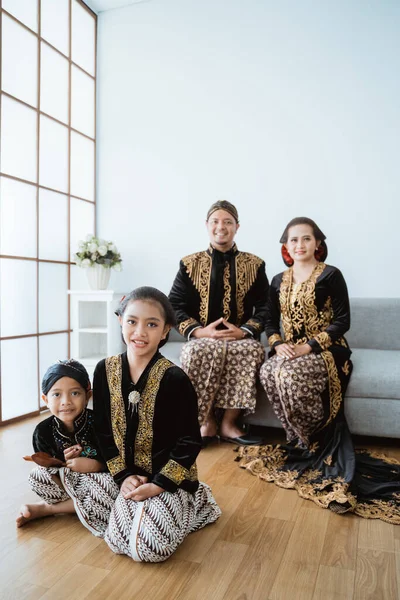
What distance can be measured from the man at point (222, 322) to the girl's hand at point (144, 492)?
1.03 m

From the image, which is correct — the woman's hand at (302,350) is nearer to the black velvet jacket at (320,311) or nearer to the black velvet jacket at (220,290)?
the black velvet jacket at (320,311)

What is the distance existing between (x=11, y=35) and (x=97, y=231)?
1.55m

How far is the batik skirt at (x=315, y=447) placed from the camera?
1940 millimetres

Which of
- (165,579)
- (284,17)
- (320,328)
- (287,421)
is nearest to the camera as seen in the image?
(165,579)

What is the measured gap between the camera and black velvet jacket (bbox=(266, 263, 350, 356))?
96.2 inches

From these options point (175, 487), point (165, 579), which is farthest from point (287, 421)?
point (165, 579)

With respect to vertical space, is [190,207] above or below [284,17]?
below

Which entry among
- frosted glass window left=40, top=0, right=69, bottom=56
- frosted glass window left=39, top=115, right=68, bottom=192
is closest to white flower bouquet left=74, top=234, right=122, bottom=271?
frosted glass window left=39, top=115, right=68, bottom=192

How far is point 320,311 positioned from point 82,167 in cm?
248

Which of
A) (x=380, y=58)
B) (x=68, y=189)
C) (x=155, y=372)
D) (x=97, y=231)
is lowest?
(x=155, y=372)

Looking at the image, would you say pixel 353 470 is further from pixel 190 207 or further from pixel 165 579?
pixel 190 207

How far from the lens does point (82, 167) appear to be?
13.1 feet

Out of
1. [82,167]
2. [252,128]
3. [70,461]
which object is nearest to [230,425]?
[70,461]

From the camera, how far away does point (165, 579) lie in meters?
1.34
